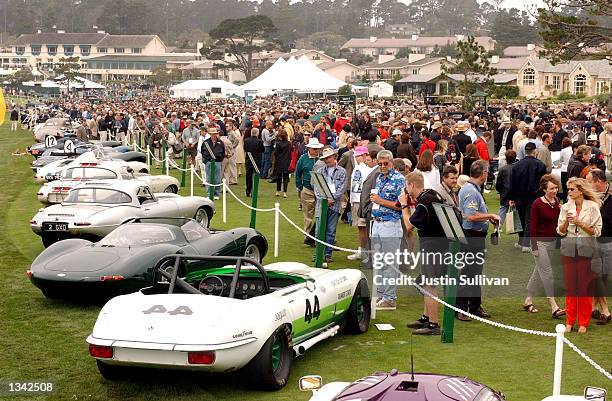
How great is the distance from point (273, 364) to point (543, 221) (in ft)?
14.1

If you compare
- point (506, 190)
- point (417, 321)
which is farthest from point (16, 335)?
point (506, 190)

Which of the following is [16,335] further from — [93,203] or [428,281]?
[93,203]

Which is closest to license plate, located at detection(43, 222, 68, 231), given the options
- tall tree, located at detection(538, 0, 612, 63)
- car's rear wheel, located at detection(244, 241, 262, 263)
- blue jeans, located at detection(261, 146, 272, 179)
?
car's rear wheel, located at detection(244, 241, 262, 263)

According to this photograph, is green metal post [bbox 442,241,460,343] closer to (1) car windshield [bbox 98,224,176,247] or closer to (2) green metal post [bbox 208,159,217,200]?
(1) car windshield [bbox 98,224,176,247]

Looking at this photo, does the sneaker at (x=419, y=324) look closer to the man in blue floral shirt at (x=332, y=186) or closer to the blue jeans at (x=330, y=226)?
the man in blue floral shirt at (x=332, y=186)

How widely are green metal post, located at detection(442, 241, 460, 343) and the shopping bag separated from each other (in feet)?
18.3

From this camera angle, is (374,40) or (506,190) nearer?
(506,190)

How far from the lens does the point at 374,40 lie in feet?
628

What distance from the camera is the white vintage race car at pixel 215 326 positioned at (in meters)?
8.04

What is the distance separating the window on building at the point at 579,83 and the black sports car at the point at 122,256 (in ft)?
282

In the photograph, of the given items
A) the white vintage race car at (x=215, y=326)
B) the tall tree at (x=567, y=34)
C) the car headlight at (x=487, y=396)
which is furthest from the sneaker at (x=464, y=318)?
the tall tree at (x=567, y=34)

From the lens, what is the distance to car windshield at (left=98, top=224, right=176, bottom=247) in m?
12.5

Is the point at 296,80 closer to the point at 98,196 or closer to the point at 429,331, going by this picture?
the point at 98,196

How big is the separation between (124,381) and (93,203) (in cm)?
765
